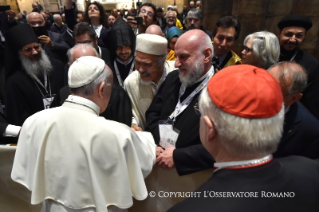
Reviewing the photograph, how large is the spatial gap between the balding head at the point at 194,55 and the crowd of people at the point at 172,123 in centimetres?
1

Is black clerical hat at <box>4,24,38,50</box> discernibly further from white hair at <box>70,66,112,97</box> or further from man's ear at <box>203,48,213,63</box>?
man's ear at <box>203,48,213,63</box>

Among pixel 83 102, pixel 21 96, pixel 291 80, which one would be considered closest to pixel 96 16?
pixel 21 96

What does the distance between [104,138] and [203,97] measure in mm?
707

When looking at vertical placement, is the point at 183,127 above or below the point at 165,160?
above

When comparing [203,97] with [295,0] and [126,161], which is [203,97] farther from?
[295,0]

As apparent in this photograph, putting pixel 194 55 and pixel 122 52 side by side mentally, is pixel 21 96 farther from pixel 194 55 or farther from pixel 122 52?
pixel 194 55

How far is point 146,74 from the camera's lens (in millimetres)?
2504

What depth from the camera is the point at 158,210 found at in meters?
2.02

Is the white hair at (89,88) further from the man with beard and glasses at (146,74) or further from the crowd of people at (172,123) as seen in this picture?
the man with beard and glasses at (146,74)

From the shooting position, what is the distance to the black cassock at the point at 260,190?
2.75ft

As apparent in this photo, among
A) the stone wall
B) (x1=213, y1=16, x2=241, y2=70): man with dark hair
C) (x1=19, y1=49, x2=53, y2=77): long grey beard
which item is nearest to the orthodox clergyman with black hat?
(x1=19, y1=49, x2=53, y2=77): long grey beard

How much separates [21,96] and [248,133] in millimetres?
3063

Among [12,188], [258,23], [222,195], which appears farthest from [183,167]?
Answer: [258,23]

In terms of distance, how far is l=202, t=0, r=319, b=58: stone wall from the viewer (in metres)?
4.10
